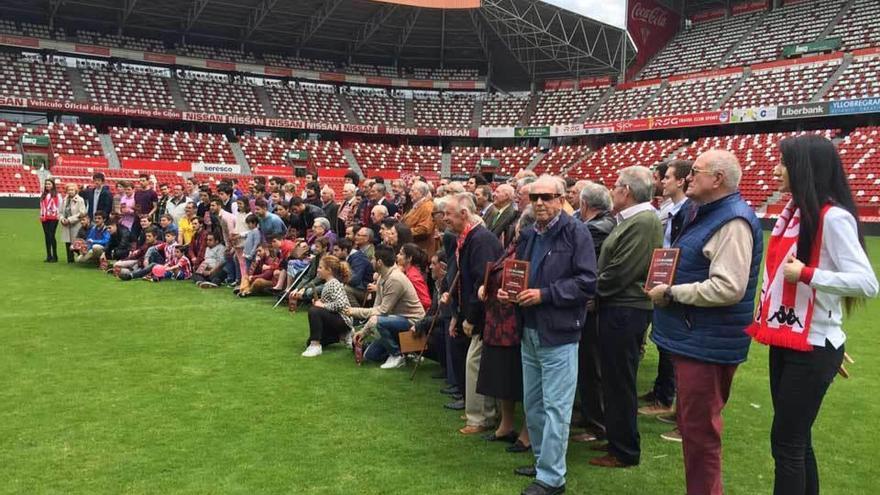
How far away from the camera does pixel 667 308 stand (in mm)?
3121

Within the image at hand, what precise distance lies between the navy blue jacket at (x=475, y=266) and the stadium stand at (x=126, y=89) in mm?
39895

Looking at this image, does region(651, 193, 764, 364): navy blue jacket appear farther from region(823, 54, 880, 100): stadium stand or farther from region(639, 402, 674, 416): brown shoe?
region(823, 54, 880, 100): stadium stand

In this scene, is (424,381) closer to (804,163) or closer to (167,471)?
(167,471)

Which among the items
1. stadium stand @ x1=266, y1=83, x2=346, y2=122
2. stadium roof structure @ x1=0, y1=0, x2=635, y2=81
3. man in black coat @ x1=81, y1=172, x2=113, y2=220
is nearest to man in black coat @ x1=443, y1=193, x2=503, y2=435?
man in black coat @ x1=81, y1=172, x2=113, y2=220

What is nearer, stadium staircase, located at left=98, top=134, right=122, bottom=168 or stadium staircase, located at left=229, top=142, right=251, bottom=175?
stadium staircase, located at left=98, top=134, right=122, bottom=168

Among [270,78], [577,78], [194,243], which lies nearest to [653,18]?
[577,78]

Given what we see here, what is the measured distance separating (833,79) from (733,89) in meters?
5.00

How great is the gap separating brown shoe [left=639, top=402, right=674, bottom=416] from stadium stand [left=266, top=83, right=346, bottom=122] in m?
41.0

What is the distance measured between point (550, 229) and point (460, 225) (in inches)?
42.5

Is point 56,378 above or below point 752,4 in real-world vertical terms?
below

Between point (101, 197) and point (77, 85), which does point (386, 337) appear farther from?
point (77, 85)

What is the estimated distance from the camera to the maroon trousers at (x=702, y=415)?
119 inches

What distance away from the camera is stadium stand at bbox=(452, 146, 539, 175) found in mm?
42531

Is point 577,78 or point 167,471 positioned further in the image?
point 577,78
